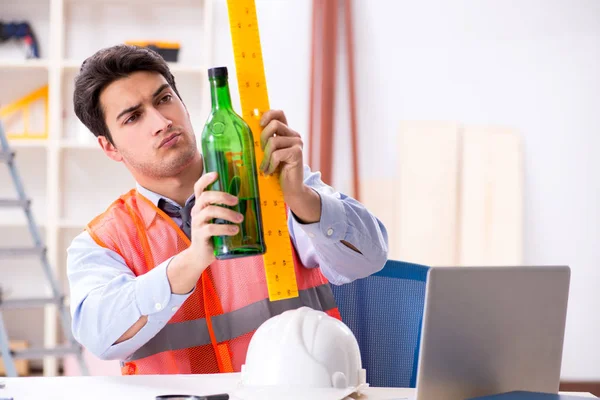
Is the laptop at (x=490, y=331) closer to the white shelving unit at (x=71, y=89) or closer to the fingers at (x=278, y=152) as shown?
the fingers at (x=278, y=152)

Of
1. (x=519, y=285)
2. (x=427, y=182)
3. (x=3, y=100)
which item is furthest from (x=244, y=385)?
(x=3, y=100)

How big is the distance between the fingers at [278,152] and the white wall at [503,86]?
10.2 ft

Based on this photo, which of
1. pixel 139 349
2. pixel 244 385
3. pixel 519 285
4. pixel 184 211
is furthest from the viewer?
pixel 184 211

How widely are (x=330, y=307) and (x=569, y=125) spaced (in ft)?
10.5

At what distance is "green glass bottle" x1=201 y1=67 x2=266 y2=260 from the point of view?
5.10 ft

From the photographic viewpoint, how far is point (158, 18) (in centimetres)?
464

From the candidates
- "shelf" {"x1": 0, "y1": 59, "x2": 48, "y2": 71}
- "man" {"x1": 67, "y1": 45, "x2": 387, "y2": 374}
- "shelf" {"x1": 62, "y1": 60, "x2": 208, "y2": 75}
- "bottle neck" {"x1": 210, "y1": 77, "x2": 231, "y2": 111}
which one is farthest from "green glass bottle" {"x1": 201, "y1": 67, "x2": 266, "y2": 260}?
"shelf" {"x1": 0, "y1": 59, "x2": 48, "y2": 71}

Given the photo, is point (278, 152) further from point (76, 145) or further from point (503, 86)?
point (503, 86)

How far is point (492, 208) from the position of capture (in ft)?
15.2

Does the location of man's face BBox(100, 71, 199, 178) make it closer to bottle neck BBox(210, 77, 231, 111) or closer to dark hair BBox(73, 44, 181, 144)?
dark hair BBox(73, 44, 181, 144)

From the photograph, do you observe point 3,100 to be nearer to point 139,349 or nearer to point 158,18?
point 158,18

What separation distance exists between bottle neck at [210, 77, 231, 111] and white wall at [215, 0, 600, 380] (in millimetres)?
3176

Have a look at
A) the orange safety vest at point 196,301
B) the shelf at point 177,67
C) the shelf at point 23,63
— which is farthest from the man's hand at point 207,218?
the shelf at point 23,63

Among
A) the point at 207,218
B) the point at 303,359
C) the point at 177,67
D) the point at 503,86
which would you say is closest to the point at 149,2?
the point at 177,67
